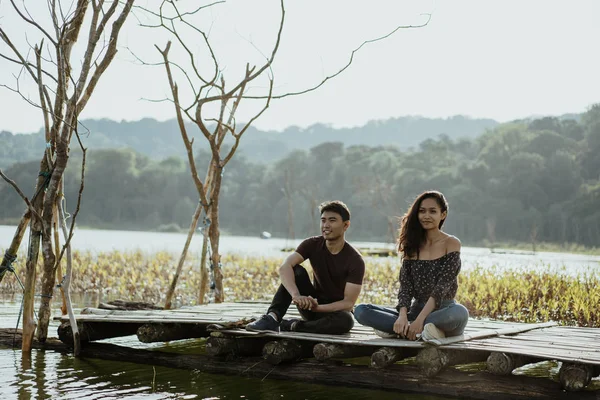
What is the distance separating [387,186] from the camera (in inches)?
2327

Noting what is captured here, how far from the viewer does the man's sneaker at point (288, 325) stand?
629 cm

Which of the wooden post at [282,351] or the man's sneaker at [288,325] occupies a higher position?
the man's sneaker at [288,325]

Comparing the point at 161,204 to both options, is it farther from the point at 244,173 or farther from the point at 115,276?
the point at 115,276

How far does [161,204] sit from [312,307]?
78.0 m

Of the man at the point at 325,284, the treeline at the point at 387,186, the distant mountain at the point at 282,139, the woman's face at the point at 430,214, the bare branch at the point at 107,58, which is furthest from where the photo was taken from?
the distant mountain at the point at 282,139

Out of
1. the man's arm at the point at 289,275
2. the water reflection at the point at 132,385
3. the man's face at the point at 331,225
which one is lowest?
the water reflection at the point at 132,385

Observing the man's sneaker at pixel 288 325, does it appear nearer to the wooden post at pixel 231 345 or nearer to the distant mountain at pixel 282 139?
the wooden post at pixel 231 345

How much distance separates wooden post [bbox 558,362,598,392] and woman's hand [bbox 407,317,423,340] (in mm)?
1030

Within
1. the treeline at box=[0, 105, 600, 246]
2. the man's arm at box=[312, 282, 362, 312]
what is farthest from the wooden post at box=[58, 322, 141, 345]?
the treeline at box=[0, 105, 600, 246]

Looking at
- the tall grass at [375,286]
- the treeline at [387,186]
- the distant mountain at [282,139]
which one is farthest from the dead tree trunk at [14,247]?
the distant mountain at [282,139]

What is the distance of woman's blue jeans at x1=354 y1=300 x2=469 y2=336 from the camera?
A: 5586mm

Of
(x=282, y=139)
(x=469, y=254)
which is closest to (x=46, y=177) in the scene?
(x=469, y=254)

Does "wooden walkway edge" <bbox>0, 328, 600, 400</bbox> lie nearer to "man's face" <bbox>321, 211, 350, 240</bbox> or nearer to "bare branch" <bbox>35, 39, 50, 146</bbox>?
"man's face" <bbox>321, 211, 350, 240</bbox>

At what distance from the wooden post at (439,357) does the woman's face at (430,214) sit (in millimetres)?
926
